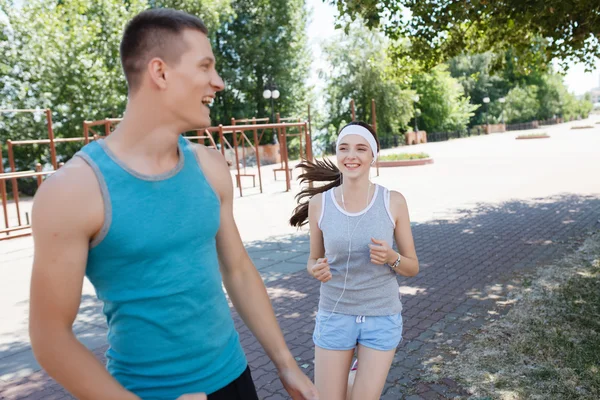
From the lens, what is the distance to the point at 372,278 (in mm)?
3125

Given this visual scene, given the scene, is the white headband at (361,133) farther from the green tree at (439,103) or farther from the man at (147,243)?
the green tree at (439,103)

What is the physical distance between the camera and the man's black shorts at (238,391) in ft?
5.42

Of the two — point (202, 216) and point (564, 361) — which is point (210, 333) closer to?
point (202, 216)

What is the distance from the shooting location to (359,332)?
309 cm

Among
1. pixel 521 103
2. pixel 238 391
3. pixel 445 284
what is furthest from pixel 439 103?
pixel 238 391

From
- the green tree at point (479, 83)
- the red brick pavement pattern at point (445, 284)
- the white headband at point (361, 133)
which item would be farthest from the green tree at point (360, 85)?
the white headband at point (361, 133)

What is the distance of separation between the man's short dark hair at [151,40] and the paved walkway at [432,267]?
3160mm

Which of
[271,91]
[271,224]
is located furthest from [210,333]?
[271,91]

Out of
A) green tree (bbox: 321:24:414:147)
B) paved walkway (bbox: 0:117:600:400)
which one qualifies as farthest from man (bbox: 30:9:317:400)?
green tree (bbox: 321:24:414:147)

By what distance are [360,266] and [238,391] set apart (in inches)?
60.3

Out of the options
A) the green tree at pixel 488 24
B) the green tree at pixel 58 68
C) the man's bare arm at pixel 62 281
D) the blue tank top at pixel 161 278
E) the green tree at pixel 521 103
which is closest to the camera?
the man's bare arm at pixel 62 281

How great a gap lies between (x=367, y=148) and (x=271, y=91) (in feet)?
91.1

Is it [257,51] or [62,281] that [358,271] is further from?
[257,51]

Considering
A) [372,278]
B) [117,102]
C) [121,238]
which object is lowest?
[372,278]
